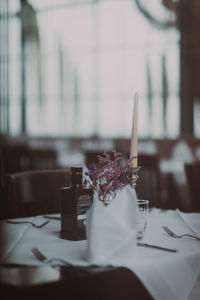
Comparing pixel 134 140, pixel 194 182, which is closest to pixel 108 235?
pixel 134 140

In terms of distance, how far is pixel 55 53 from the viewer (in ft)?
22.1

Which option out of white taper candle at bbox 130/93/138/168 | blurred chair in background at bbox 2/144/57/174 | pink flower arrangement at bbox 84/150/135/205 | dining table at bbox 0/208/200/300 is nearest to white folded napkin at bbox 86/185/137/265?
dining table at bbox 0/208/200/300

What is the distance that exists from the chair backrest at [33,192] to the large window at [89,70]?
12.3 ft

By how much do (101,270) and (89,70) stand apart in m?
5.62

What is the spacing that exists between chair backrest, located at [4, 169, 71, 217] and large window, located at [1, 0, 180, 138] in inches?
148

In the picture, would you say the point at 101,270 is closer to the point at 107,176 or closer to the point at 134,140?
the point at 107,176

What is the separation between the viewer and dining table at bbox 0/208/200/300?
0.85m

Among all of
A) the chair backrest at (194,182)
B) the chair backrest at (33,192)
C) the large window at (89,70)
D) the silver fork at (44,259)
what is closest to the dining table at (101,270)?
the silver fork at (44,259)

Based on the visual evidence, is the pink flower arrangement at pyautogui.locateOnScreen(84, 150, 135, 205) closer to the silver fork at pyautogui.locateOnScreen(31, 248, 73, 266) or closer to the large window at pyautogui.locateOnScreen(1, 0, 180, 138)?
the silver fork at pyautogui.locateOnScreen(31, 248, 73, 266)

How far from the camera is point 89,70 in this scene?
6348 mm

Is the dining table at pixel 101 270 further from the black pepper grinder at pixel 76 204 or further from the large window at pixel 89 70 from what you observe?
the large window at pixel 89 70

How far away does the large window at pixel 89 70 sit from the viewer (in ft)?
19.0

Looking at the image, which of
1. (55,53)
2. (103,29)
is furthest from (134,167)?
(55,53)

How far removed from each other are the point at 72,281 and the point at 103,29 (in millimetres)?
5676
